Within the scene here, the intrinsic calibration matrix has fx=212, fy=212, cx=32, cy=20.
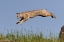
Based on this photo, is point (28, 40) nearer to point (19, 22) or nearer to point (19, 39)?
point (19, 39)

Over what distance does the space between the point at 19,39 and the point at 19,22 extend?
2729mm

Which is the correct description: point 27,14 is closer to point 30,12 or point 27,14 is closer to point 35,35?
point 30,12

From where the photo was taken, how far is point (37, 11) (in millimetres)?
17266

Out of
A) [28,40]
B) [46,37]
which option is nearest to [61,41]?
[46,37]

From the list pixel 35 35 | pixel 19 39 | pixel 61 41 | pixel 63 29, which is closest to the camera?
pixel 19 39

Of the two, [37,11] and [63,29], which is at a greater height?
[37,11]

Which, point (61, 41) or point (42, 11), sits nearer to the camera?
point (61, 41)

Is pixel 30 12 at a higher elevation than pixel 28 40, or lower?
higher

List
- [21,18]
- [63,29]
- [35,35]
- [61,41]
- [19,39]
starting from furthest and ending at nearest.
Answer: [63,29], [21,18], [61,41], [35,35], [19,39]

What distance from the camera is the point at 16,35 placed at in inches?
525

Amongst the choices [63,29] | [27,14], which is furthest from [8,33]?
[63,29]

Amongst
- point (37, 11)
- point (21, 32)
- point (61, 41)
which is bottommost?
point (61, 41)

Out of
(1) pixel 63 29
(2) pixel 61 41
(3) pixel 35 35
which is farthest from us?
(1) pixel 63 29

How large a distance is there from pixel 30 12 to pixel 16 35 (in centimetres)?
434
